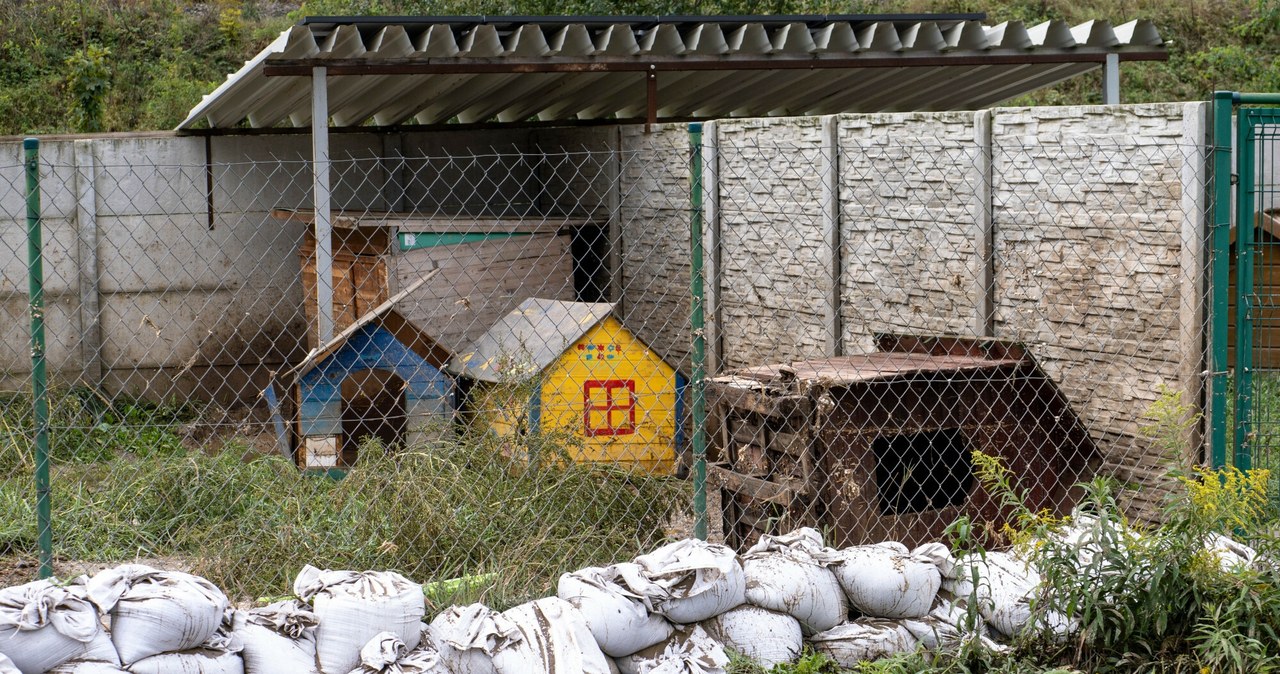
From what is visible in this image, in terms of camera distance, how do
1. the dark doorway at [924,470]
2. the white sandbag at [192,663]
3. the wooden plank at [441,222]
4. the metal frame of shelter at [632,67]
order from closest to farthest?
the white sandbag at [192,663]
the dark doorway at [924,470]
the metal frame of shelter at [632,67]
the wooden plank at [441,222]

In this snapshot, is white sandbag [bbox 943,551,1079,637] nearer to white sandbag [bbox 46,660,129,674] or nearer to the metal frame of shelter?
white sandbag [bbox 46,660,129,674]

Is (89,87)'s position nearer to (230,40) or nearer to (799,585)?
(230,40)

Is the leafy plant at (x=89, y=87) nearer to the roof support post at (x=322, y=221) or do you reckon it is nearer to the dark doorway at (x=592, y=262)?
the roof support post at (x=322, y=221)

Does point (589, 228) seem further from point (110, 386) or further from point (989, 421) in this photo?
point (989, 421)

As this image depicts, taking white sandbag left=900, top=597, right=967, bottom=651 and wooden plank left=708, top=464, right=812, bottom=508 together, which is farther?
wooden plank left=708, top=464, right=812, bottom=508

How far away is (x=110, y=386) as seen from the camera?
992 cm

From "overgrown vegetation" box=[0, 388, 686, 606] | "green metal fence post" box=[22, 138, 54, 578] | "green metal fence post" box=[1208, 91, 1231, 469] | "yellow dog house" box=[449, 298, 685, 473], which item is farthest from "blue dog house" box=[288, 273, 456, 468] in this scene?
"green metal fence post" box=[1208, 91, 1231, 469]

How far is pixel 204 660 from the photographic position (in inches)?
145

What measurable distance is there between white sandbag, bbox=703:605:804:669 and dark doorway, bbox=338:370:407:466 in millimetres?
3638

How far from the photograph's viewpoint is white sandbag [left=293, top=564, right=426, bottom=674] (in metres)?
3.87

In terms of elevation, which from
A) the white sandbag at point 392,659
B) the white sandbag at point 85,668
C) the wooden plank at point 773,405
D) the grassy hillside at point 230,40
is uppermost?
the grassy hillside at point 230,40

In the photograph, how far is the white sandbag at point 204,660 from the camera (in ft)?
11.8

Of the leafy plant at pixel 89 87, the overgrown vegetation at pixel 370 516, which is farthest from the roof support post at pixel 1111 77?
the leafy plant at pixel 89 87

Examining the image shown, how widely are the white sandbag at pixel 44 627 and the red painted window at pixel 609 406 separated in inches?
145
